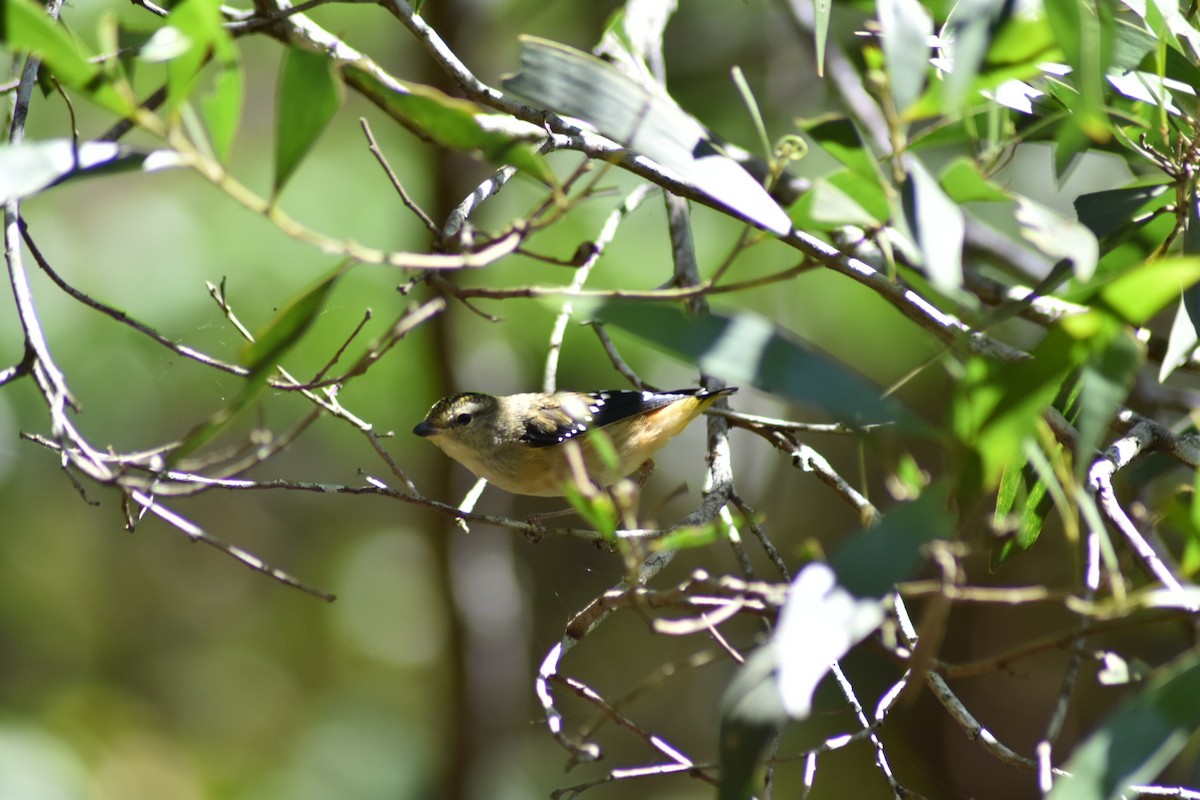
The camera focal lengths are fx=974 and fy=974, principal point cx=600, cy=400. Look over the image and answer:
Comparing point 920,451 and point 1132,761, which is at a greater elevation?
point 1132,761

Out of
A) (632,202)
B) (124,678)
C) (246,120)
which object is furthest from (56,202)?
(632,202)

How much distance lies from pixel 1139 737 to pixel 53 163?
3.99ft

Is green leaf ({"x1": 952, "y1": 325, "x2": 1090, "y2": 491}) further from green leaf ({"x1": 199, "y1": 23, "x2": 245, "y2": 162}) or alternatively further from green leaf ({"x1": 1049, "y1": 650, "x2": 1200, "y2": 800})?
green leaf ({"x1": 199, "y1": 23, "x2": 245, "y2": 162})

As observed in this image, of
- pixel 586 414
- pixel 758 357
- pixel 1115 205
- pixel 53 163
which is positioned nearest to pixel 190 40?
pixel 53 163

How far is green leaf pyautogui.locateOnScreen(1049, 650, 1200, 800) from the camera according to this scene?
932mm

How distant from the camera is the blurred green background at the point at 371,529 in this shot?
353 cm

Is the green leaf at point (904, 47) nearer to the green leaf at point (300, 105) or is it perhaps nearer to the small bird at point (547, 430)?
the green leaf at point (300, 105)

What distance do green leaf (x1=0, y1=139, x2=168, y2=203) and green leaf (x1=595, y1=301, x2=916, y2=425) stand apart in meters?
0.53

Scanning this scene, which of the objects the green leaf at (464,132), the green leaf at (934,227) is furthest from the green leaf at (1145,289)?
the green leaf at (464,132)

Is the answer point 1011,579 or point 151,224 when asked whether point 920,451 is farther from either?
point 151,224

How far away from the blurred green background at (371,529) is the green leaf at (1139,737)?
239 cm

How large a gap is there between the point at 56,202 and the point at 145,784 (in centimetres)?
239

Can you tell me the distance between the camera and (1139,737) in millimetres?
972

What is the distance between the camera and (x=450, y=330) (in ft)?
11.9
